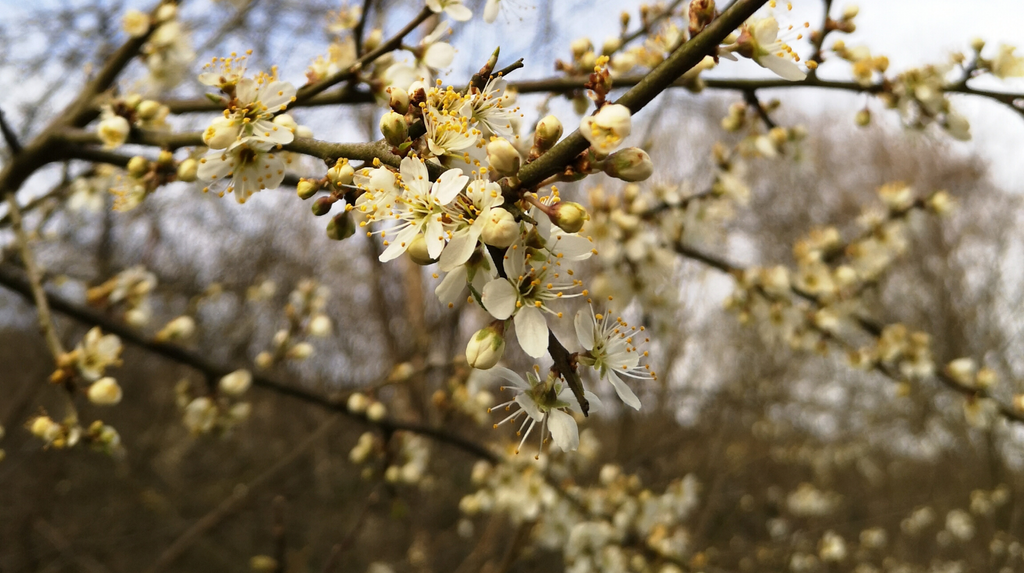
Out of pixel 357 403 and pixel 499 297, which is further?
pixel 357 403

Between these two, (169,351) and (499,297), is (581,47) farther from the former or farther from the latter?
(169,351)

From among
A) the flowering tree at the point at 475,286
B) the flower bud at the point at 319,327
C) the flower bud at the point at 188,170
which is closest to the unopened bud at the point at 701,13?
the flowering tree at the point at 475,286

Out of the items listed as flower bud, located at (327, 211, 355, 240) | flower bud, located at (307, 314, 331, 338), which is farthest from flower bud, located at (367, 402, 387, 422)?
flower bud, located at (327, 211, 355, 240)

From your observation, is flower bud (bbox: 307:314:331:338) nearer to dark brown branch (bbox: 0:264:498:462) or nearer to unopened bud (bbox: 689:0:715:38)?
dark brown branch (bbox: 0:264:498:462)

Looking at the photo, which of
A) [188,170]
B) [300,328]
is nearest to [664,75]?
[188,170]

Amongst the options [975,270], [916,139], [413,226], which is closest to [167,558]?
[413,226]

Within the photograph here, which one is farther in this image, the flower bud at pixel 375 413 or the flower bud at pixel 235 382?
the flower bud at pixel 375 413

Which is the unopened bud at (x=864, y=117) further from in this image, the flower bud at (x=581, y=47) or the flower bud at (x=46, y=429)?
the flower bud at (x=46, y=429)
